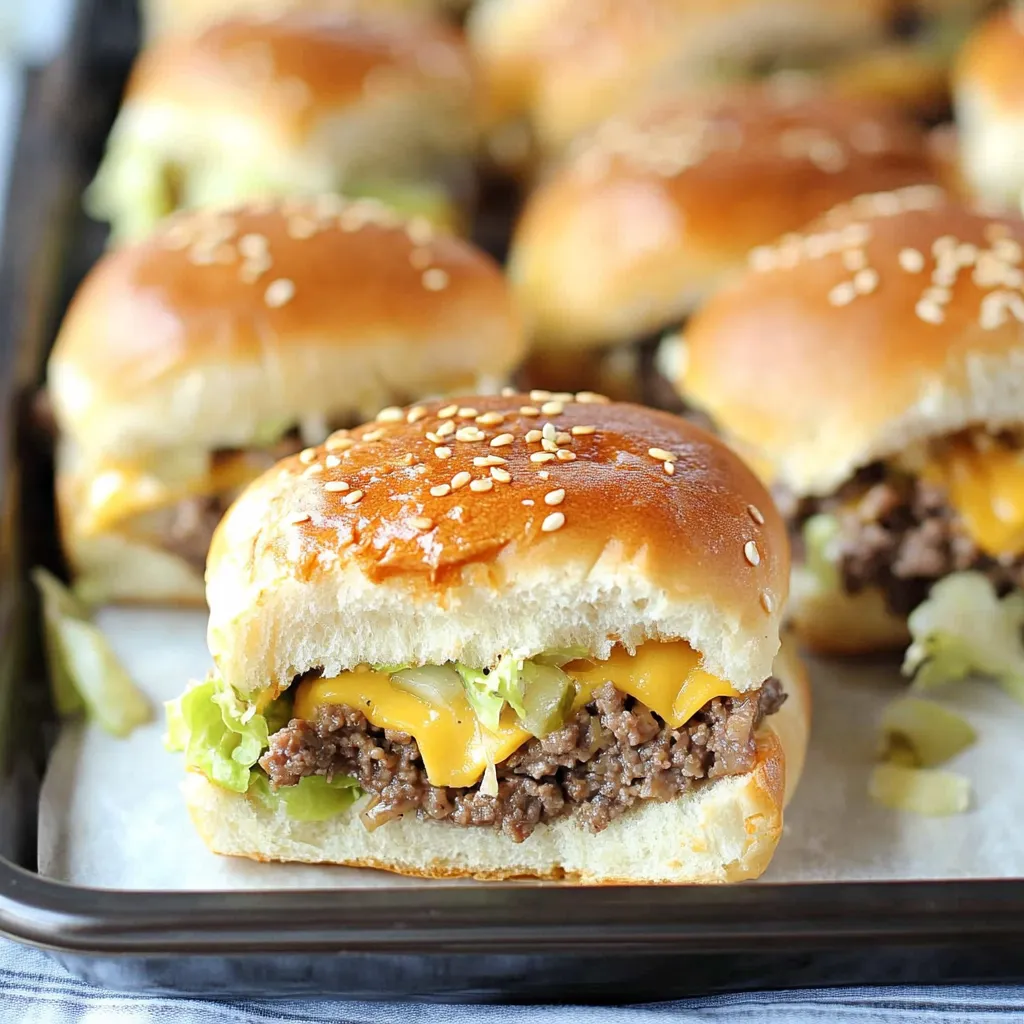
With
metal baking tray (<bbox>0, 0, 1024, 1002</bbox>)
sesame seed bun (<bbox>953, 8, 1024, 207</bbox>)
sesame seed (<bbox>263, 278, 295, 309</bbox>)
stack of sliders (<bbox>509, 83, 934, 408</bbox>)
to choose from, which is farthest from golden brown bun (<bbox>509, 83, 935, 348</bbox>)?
metal baking tray (<bbox>0, 0, 1024, 1002</bbox>)

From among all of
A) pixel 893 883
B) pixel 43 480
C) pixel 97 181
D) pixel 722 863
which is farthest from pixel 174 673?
pixel 97 181

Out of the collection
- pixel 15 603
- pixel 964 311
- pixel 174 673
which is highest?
pixel 964 311

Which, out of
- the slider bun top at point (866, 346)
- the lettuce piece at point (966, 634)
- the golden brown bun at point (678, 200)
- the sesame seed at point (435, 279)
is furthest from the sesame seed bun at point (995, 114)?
the sesame seed at point (435, 279)

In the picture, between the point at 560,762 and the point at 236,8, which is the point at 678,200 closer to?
the point at 560,762

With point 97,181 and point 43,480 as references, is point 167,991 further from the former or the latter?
point 97,181

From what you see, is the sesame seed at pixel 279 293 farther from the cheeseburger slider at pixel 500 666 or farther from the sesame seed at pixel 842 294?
the sesame seed at pixel 842 294

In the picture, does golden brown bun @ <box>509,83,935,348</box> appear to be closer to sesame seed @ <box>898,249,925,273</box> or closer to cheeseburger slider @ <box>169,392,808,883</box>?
sesame seed @ <box>898,249,925,273</box>
